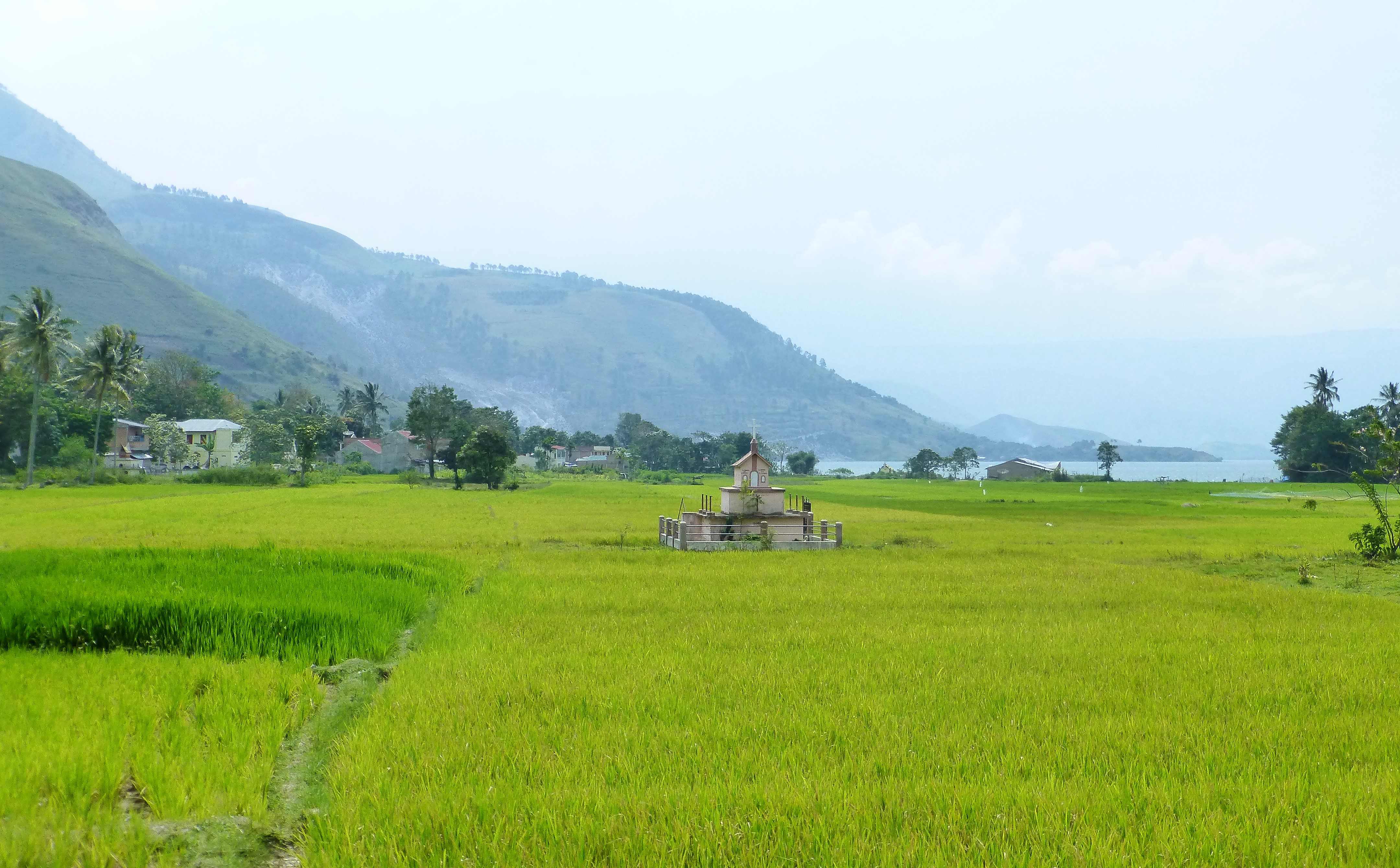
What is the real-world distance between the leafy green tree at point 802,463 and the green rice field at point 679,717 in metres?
124

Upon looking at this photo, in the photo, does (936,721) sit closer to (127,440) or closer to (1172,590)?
(1172,590)

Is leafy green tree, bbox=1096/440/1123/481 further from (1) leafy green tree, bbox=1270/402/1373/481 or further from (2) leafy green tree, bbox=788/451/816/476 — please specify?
(2) leafy green tree, bbox=788/451/816/476

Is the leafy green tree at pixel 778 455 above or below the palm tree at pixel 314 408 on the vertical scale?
below

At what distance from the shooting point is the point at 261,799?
19.3 feet

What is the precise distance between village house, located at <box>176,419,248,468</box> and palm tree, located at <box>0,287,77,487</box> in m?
41.5

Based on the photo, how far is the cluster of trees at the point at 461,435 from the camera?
2992 inches

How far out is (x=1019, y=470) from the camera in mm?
139125

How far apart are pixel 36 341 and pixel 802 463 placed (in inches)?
4057

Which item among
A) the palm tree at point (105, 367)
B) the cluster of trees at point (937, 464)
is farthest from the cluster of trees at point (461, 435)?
the cluster of trees at point (937, 464)

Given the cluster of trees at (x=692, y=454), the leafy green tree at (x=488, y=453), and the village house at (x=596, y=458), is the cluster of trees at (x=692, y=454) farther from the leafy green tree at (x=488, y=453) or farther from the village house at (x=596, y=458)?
the leafy green tree at (x=488, y=453)

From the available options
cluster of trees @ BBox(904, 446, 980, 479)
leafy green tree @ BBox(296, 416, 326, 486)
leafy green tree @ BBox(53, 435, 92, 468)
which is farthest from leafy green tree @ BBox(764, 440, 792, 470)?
leafy green tree @ BBox(53, 435, 92, 468)

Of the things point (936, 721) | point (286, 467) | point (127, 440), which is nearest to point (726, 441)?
point (286, 467)

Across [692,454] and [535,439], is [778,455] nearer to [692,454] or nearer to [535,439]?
[692,454]

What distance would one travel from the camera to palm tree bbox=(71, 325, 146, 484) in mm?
73125
